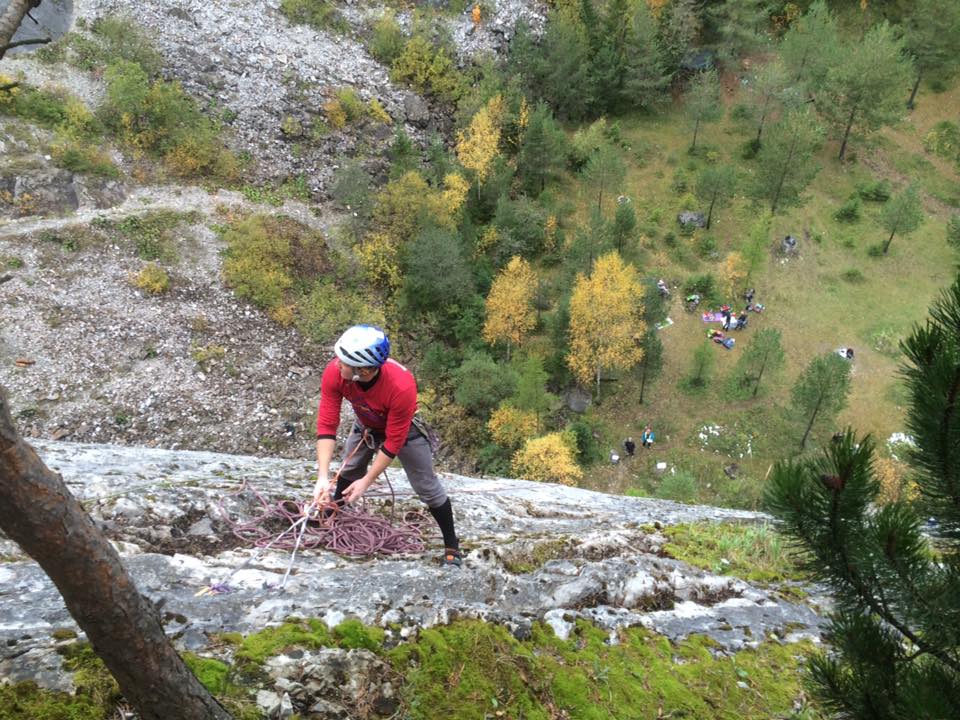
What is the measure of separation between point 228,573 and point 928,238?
173 ft

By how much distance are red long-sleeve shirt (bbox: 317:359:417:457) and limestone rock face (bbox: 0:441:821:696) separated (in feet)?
4.31

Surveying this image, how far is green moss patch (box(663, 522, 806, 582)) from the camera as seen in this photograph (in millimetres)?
7461

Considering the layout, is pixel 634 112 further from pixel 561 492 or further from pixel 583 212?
pixel 561 492

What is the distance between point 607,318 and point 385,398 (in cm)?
2814

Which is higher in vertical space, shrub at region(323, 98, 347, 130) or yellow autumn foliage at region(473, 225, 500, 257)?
shrub at region(323, 98, 347, 130)

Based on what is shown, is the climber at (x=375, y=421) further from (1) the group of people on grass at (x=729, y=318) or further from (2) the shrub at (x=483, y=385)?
(1) the group of people on grass at (x=729, y=318)

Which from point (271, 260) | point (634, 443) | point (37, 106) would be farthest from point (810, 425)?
point (37, 106)

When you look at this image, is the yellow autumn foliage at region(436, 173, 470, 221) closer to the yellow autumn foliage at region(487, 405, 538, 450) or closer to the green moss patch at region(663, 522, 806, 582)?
the yellow autumn foliage at region(487, 405, 538, 450)

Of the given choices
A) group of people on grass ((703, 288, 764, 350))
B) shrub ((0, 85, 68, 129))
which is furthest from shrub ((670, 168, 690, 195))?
shrub ((0, 85, 68, 129))

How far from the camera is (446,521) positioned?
6.78 meters

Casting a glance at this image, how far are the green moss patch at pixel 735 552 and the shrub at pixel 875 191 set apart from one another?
156ft

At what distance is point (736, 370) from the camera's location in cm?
3581

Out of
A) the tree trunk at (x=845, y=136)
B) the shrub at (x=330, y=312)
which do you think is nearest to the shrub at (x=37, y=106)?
the shrub at (x=330, y=312)

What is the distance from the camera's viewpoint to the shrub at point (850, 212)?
44.5 metres
